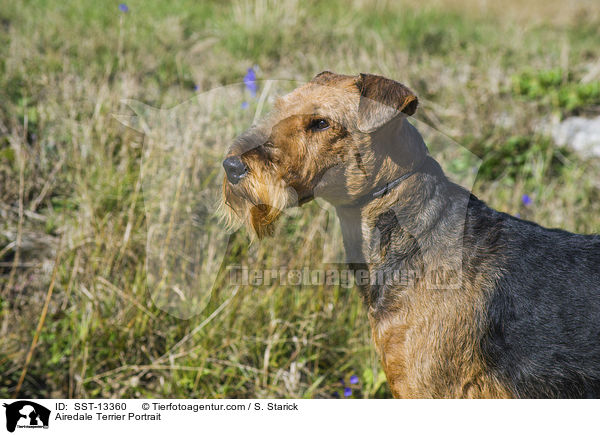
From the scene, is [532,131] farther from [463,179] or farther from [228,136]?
[228,136]

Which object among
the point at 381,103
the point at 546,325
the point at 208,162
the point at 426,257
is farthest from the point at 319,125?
the point at 208,162

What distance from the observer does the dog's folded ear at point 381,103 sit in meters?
2.71

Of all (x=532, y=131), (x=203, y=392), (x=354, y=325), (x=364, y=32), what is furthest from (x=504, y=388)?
(x=364, y=32)

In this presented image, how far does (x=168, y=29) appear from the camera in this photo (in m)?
7.23

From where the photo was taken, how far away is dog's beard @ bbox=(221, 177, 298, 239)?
9.02 ft

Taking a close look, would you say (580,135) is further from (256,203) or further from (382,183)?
(256,203)

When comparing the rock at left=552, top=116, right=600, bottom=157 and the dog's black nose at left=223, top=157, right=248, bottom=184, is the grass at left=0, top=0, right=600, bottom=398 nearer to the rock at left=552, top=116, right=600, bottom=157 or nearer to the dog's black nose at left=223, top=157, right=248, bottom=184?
the rock at left=552, top=116, right=600, bottom=157

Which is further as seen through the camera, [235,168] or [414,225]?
[414,225]

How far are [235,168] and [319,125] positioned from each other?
48cm

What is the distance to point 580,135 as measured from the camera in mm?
6406

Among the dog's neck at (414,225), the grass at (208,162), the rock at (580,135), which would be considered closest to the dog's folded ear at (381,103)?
the dog's neck at (414,225)

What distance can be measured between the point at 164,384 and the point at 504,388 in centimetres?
216
